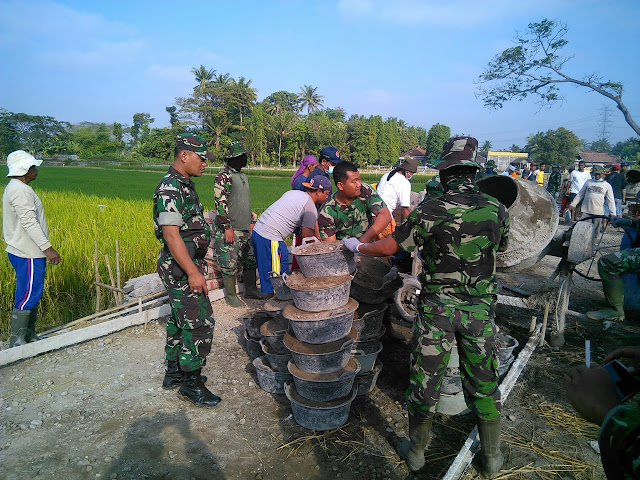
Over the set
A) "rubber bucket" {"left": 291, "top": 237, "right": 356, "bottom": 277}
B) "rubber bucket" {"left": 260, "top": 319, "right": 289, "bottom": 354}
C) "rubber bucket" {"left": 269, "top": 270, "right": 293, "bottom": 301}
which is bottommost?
"rubber bucket" {"left": 260, "top": 319, "right": 289, "bottom": 354}

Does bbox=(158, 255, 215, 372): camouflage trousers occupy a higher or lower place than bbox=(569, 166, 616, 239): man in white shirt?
lower

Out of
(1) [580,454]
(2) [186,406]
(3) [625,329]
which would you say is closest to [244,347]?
(2) [186,406]

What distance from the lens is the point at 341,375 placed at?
9.78 ft

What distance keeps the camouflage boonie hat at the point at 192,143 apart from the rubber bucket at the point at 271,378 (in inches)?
74.8

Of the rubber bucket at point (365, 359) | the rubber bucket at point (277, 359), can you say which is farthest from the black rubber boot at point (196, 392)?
the rubber bucket at point (365, 359)

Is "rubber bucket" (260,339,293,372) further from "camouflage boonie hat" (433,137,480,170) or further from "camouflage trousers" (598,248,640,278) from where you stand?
"camouflage trousers" (598,248,640,278)

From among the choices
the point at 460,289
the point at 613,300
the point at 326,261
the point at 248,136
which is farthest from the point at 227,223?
the point at 248,136

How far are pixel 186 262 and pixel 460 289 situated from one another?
205 cm

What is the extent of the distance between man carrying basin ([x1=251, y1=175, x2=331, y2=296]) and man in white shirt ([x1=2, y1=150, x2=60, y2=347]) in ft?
7.13

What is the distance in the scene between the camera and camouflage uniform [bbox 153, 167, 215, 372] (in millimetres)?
3141

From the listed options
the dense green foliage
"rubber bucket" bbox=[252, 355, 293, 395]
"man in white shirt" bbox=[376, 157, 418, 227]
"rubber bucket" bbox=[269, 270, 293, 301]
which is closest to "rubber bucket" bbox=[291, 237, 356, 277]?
"rubber bucket" bbox=[269, 270, 293, 301]

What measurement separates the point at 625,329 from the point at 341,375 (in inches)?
165

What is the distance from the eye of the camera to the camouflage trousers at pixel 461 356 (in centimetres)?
244

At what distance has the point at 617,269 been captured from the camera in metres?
3.83
